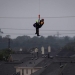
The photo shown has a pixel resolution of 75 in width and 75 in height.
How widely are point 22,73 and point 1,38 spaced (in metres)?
143

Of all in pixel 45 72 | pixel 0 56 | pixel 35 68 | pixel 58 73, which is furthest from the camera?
pixel 0 56

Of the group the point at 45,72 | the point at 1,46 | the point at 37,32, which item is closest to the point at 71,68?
the point at 45,72

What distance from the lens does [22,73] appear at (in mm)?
45656

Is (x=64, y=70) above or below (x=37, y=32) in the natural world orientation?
below

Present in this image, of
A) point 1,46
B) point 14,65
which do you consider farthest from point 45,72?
point 1,46

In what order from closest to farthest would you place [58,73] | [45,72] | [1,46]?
[58,73]
[45,72]
[1,46]

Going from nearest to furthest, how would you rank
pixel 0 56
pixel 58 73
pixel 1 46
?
pixel 58 73, pixel 0 56, pixel 1 46

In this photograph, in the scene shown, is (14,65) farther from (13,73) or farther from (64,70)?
(64,70)

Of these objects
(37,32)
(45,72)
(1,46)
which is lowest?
(1,46)

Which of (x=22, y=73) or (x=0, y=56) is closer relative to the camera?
(x=22, y=73)

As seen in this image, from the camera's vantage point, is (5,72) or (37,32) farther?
(5,72)

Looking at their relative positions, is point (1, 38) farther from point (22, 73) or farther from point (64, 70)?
point (64, 70)

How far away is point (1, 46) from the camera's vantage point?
552 feet

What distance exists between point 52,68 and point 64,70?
3470mm
